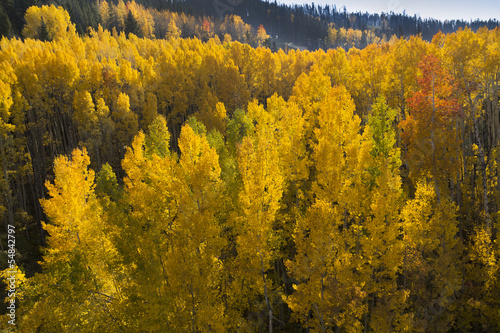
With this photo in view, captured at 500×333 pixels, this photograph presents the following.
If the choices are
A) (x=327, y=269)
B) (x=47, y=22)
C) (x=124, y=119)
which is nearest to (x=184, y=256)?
(x=327, y=269)

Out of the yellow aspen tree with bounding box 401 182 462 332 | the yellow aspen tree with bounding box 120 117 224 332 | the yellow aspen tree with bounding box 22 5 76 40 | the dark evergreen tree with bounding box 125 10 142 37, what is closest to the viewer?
the yellow aspen tree with bounding box 120 117 224 332

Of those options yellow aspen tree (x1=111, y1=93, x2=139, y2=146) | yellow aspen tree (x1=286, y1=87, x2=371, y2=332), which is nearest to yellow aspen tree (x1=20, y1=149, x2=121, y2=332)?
yellow aspen tree (x1=286, y1=87, x2=371, y2=332)

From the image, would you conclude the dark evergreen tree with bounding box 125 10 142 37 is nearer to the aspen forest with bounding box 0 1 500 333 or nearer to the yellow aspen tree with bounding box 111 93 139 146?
the yellow aspen tree with bounding box 111 93 139 146

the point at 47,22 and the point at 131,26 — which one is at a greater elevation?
the point at 131,26

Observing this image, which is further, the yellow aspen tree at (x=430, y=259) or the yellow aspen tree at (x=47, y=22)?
the yellow aspen tree at (x=47, y=22)

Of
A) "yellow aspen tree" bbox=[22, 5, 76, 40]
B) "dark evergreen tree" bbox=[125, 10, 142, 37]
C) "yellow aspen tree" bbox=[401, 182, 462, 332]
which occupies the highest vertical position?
"dark evergreen tree" bbox=[125, 10, 142, 37]

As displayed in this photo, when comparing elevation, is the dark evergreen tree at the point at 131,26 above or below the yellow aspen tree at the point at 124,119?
above

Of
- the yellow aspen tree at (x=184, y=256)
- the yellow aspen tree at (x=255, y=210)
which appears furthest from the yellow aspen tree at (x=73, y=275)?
the yellow aspen tree at (x=255, y=210)

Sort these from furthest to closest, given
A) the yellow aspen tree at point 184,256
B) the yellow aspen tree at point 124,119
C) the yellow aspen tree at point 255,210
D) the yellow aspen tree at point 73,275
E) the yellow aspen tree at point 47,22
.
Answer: the yellow aspen tree at point 47,22
the yellow aspen tree at point 124,119
the yellow aspen tree at point 255,210
the yellow aspen tree at point 184,256
the yellow aspen tree at point 73,275

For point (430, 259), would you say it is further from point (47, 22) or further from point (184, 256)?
point (47, 22)

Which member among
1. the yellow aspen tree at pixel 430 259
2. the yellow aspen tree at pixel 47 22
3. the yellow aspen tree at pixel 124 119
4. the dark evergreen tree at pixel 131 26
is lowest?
the yellow aspen tree at pixel 430 259

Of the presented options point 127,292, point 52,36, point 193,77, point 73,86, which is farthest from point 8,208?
point 52,36

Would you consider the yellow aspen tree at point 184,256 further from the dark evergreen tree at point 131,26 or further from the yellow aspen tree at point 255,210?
the dark evergreen tree at point 131,26

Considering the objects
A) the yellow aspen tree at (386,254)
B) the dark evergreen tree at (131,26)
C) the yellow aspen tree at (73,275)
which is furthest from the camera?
the dark evergreen tree at (131,26)
